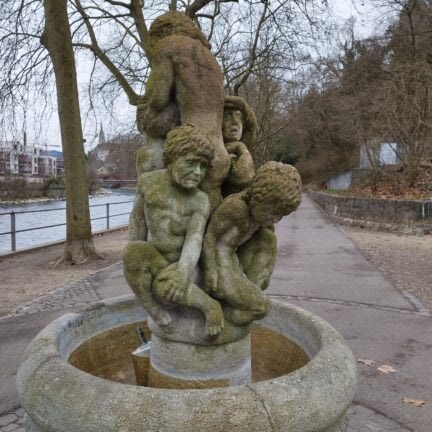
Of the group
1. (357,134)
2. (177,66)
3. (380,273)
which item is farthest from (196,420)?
(357,134)

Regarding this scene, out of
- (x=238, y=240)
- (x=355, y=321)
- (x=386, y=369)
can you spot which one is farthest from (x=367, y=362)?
(x=238, y=240)

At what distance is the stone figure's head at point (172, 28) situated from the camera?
2955 millimetres

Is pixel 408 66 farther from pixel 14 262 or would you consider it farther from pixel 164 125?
pixel 164 125

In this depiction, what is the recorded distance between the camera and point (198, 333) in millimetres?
2490

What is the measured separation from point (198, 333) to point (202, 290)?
252 mm

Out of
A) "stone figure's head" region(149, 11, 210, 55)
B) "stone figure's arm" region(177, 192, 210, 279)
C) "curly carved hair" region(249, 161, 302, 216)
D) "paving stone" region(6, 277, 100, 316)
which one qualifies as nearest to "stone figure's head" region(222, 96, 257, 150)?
"stone figure's head" region(149, 11, 210, 55)

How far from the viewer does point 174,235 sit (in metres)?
2.54

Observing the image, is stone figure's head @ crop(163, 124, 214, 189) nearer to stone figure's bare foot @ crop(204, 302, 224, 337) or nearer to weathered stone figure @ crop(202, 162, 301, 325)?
weathered stone figure @ crop(202, 162, 301, 325)

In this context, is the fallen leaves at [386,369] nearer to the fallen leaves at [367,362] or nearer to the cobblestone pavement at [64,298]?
the fallen leaves at [367,362]

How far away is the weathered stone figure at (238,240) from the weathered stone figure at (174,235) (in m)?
0.09

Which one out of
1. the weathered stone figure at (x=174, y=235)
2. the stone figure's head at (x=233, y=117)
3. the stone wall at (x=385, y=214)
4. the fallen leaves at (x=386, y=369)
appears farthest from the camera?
the stone wall at (x=385, y=214)

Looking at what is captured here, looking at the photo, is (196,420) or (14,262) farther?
(14,262)

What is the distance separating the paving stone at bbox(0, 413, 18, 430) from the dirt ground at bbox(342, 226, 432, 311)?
5.79 metres

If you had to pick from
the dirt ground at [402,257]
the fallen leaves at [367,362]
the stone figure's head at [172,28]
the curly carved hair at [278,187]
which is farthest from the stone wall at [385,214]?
the curly carved hair at [278,187]
